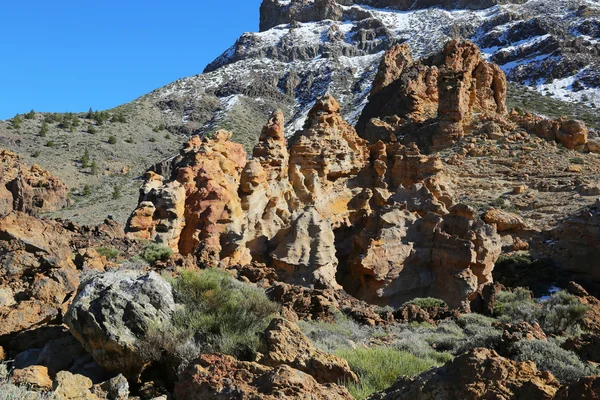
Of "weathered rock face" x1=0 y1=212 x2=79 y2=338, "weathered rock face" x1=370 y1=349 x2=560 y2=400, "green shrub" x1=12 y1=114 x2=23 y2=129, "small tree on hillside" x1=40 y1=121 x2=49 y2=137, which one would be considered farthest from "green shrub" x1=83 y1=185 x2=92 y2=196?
"weathered rock face" x1=370 y1=349 x2=560 y2=400

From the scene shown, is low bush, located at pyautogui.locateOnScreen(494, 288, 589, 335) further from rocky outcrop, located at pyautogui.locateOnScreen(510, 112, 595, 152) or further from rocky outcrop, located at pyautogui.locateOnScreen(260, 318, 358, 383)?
rocky outcrop, located at pyautogui.locateOnScreen(510, 112, 595, 152)

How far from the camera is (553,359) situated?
18.7 feet

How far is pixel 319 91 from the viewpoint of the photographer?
85562mm

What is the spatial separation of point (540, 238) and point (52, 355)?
21199 millimetres

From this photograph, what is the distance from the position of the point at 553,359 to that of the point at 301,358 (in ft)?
9.90

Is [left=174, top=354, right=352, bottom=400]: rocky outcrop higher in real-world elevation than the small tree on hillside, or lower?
lower

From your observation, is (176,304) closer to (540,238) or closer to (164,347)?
(164,347)

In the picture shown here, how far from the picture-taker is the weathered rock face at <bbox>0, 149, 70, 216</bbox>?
25.0 m

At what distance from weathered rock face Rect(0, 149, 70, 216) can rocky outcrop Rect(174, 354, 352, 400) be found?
903 inches

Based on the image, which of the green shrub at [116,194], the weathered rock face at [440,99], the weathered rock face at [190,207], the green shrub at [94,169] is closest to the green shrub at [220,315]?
the weathered rock face at [190,207]

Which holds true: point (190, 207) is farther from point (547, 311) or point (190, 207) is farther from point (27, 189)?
point (27, 189)

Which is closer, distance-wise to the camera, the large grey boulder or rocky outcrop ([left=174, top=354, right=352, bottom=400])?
rocky outcrop ([left=174, top=354, right=352, bottom=400])

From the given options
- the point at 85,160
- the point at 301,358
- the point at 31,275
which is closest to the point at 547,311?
the point at 301,358

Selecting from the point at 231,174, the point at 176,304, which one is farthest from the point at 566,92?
the point at 176,304
